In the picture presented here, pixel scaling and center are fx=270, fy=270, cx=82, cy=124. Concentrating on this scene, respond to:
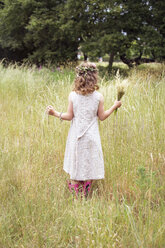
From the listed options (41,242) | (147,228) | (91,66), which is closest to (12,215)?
(41,242)

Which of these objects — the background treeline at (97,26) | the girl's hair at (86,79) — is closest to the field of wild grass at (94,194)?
the girl's hair at (86,79)

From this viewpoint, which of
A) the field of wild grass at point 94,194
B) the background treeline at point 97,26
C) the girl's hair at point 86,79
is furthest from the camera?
the background treeline at point 97,26

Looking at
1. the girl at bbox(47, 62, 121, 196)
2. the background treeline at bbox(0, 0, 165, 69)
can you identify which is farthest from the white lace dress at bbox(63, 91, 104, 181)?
the background treeline at bbox(0, 0, 165, 69)

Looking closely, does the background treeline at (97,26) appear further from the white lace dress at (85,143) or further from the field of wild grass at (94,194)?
the white lace dress at (85,143)

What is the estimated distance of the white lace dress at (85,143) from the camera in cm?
234

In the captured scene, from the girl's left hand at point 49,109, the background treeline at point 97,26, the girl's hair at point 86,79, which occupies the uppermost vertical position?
the background treeline at point 97,26

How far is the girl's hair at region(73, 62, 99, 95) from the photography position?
2.31 m

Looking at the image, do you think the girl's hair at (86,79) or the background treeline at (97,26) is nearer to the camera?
the girl's hair at (86,79)

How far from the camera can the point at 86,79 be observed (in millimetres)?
2305

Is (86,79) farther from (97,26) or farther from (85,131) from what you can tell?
(97,26)

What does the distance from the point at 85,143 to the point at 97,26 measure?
370 inches

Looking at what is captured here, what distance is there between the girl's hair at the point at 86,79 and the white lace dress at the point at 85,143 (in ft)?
0.17

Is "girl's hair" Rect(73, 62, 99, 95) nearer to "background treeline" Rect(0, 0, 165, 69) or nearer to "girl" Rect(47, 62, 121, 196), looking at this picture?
"girl" Rect(47, 62, 121, 196)

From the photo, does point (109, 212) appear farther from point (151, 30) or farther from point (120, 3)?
point (120, 3)
